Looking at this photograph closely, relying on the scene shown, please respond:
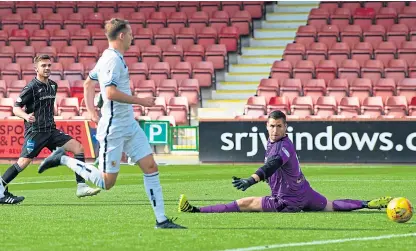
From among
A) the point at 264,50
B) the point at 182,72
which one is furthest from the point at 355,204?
the point at 264,50

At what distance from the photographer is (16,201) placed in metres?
13.6

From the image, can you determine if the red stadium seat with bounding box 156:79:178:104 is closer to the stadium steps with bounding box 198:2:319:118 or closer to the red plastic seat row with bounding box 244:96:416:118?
the stadium steps with bounding box 198:2:319:118

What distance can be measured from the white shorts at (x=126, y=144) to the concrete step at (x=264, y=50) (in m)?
24.4

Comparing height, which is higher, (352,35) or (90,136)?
(352,35)

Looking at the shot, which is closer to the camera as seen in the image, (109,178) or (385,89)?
(109,178)

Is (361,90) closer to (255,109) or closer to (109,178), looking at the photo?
(255,109)

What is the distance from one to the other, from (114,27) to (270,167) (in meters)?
2.37

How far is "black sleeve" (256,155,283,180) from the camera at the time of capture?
1059 centimetres

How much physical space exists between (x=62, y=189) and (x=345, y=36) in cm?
1726

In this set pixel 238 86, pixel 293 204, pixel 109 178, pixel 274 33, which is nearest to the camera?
pixel 109 178

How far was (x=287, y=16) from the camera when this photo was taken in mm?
35938

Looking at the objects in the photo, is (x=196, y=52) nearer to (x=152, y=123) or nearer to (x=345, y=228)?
(x=152, y=123)

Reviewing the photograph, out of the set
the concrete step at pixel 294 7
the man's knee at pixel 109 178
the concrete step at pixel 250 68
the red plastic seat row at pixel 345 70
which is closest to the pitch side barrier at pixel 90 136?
the red plastic seat row at pixel 345 70

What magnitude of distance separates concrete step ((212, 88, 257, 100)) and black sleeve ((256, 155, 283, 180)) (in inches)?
820
